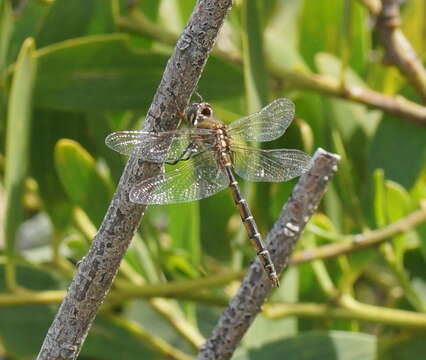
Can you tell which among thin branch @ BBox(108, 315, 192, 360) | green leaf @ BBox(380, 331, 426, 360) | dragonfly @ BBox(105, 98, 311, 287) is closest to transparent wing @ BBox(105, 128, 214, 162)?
dragonfly @ BBox(105, 98, 311, 287)

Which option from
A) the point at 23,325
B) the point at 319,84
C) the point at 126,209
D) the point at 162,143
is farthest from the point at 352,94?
the point at 126,209

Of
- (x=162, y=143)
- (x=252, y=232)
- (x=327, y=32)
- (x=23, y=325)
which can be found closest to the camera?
(x=162, y=143)

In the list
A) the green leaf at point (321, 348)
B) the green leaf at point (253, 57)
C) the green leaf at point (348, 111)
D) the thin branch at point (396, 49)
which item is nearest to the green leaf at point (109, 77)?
the green leaf at point (253, 57)

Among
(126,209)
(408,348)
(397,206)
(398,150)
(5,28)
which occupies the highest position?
(5,28)

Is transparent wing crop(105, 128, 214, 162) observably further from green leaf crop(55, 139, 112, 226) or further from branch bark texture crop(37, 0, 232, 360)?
green leaf crop(55, 139, 112, 226)

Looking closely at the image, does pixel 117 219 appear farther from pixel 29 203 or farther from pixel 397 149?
pixel 29 203

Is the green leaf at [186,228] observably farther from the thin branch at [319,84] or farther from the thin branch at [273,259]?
the thin branch at [273,259]

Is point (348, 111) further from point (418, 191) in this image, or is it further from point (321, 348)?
point (321, 348)
